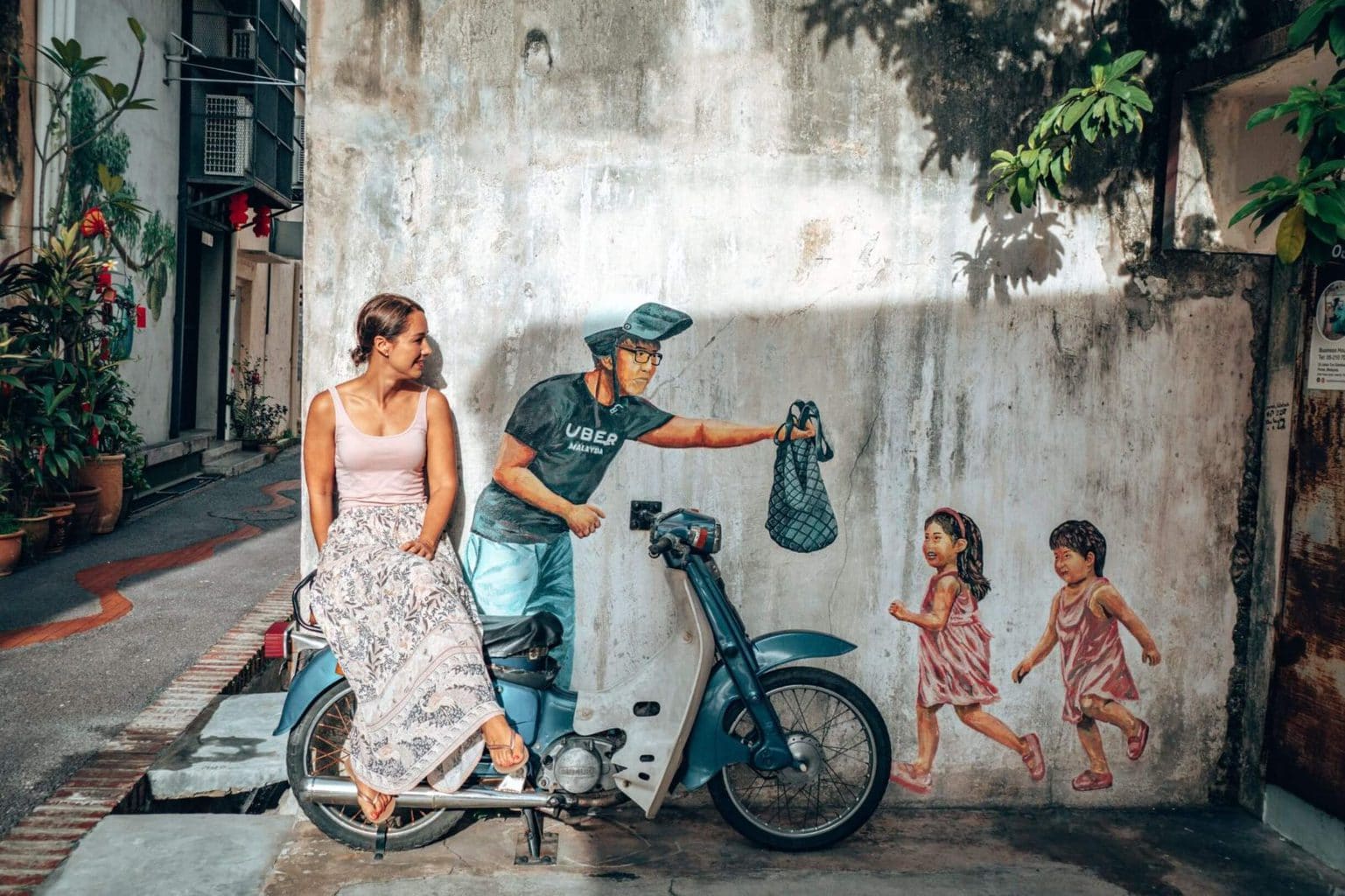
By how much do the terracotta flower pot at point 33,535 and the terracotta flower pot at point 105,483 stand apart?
3.35ft

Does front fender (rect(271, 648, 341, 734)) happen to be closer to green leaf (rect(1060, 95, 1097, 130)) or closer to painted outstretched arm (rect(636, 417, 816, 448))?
painted outstretched arm (rect(636, 417, 816, 448))

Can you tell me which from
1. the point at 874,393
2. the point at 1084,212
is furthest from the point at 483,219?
the point at 1084,212

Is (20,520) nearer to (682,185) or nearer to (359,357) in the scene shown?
(359,357)

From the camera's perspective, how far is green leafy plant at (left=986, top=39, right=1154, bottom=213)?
163 inches

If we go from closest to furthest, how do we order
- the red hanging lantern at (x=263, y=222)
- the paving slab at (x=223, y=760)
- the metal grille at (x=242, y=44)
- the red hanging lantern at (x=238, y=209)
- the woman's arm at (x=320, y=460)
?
the woman's arm at (x=320, y=460)
the paving slab at (x=223, y=760)
the metal grille at (x=242, y=44)
the red hanging lantern at (x=238, y=209)
the red hanging lantern at (x=263, y=222)

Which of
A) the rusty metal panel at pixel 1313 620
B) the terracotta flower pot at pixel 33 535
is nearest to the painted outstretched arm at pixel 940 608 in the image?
the rusty metal panel at pixel 1313 620

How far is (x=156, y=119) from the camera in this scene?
552 inches

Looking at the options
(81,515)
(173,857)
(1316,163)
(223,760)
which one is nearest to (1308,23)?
(1316,163)

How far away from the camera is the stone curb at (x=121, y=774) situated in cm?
398

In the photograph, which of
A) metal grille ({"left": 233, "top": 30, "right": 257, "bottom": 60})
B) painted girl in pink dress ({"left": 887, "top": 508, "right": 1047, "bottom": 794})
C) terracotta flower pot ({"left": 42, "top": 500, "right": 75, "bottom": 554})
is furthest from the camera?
metal grille ({"left": 233, "top": 30, "right": 257, "bottom": 60})

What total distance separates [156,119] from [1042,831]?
13754 mm

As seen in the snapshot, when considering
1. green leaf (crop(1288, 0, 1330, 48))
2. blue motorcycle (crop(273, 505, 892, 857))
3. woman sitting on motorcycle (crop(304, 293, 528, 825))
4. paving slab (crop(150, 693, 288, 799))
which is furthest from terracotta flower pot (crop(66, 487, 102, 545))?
green leaf (crop(1288, 0, 1330, 48))

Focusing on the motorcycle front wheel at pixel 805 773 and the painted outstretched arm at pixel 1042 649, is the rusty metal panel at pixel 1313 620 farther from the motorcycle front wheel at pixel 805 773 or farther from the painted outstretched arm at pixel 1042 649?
the motorcycle front wheel at pixel 805 773

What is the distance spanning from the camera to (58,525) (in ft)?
31.8
